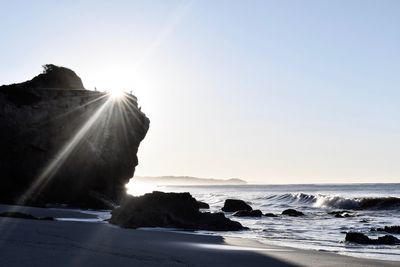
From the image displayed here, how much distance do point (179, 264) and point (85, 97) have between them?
3136cm

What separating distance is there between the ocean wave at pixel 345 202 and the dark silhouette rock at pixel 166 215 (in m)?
30.0

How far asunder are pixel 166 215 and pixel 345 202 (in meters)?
37.6

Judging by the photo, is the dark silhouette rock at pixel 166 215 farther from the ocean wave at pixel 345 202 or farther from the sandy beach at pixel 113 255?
the ocean wave at pixel 345 202

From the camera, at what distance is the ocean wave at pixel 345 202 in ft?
152

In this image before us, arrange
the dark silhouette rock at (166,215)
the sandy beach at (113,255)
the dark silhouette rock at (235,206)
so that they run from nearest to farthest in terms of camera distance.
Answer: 1. the sandy beach at (113,255)
2. the dark silhouette rock at (166,215)
3. the dark silhouette rock at (235,206)

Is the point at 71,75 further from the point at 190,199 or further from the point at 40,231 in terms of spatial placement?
the point at 40,231

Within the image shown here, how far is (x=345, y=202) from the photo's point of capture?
5209cm

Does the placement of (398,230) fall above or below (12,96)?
below

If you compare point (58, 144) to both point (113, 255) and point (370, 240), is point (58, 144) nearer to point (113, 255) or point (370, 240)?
point (370, 240)

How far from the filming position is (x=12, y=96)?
35062 mm

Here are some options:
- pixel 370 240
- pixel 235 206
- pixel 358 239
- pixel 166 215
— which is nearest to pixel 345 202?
pixel 235 206

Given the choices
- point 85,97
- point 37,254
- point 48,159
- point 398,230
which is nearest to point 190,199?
point 398,230

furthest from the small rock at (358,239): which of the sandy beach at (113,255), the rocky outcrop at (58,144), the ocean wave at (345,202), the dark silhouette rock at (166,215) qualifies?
the ocean wave at (345,202)

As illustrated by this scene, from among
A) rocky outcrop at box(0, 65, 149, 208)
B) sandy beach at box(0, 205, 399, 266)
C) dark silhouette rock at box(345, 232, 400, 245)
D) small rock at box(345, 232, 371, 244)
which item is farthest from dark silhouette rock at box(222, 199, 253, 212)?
sandy beach at box(0, 205, 399, 266)
